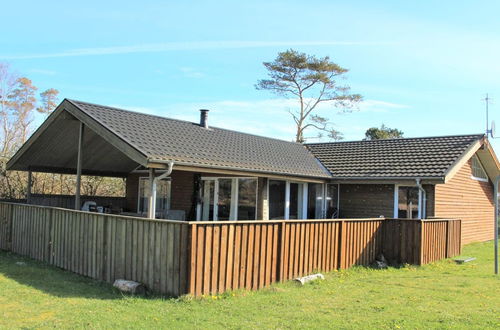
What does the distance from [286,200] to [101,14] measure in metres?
8.22

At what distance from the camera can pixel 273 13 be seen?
12.7 metres

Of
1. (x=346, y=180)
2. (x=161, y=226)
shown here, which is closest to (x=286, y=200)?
(x=346, y=180)

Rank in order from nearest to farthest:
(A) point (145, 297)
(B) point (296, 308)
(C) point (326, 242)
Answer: (B) point (296, 308) < (A) point (145, 297) < (C) point (326, 242)

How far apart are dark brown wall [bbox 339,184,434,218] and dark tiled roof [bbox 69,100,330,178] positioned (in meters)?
1.12

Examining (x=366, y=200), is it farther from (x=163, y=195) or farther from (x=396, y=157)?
(x=163, y=195)

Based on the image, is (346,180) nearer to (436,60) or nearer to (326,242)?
(436,60)

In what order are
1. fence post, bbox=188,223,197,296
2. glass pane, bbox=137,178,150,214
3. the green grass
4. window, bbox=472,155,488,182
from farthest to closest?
1. window, bbox=472,155,488,182
2. glass pane, bbox=137,178,150,214
3. fence post, bbox=188,223,197,296
4. the green grass

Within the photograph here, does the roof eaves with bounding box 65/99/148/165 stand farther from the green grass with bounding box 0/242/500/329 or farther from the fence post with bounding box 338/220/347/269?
the fence post with bounding box 338/220/347/269

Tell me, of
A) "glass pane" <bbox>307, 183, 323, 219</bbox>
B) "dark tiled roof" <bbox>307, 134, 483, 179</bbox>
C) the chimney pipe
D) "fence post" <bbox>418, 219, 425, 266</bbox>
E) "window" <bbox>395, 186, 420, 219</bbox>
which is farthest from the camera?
the chimney pipe

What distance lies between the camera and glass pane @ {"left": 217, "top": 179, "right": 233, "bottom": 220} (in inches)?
624

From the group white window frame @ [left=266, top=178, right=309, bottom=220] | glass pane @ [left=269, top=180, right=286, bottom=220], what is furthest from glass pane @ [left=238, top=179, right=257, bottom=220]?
glass pane @ [left=269, top=180, right=286, bottom=220]

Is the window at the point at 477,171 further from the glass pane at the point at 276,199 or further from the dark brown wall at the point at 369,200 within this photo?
the glass pane at the point at 276,199

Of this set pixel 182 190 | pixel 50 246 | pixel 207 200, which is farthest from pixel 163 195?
pixel 50 246

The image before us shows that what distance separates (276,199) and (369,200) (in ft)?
11.4
